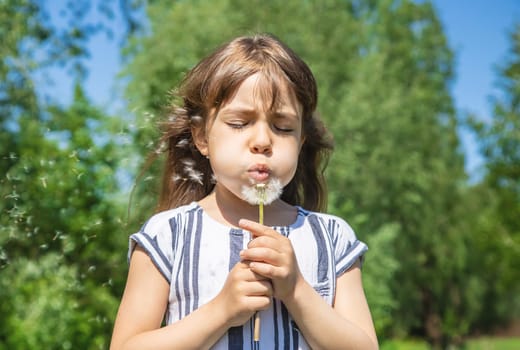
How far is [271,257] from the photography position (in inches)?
58.4

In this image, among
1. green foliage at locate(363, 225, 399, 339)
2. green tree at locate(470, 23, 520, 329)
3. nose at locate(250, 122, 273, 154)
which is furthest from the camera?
green tree at locate(470, 23, 520, 329)

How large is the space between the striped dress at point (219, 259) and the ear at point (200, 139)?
0.18m

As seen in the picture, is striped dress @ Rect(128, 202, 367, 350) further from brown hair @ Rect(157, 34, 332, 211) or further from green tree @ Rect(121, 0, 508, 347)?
green tree @ Rect(121, 0, 508, 347)

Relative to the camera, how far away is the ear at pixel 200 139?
1.90 meters

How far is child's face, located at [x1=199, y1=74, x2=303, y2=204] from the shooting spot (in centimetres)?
164

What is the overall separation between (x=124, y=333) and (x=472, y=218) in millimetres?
20941

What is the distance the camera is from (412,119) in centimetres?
1884

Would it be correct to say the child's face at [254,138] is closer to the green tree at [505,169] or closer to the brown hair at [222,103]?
the brown hair at [222,103]

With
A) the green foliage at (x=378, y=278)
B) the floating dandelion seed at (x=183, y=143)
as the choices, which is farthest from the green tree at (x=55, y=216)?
the green foliage at (x=378, y=278)

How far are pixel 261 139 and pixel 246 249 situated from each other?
28cm

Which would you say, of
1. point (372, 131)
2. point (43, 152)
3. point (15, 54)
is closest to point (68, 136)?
point (43, 152)

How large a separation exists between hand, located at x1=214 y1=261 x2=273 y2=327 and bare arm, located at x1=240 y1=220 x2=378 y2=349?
0.08ft

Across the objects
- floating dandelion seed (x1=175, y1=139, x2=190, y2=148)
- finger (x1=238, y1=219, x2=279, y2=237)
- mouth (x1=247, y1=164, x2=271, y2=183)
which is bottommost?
finger (x1=238, y1=219, x2=279, y2=237)

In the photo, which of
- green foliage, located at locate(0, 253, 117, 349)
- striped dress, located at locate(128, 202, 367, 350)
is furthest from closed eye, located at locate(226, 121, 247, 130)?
green foliage, located at locate(0, 253, 117, 349)
